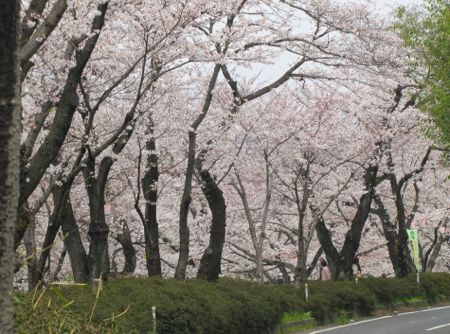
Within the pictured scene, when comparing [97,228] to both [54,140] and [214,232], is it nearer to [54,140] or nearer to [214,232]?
[214,232]

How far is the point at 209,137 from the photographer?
1897 cm

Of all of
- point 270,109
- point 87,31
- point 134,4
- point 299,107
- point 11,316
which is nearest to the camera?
point 11,316

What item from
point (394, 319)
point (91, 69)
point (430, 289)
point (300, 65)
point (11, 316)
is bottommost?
point (11, 316)

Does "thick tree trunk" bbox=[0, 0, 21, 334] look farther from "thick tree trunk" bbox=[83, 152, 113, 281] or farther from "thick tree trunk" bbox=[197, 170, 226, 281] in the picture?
"thick tree trunk" bbox=[197, 170, 226, 281]

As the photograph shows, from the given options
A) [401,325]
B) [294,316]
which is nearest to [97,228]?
[294,316]

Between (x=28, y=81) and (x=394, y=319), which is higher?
(x=28, y=81)

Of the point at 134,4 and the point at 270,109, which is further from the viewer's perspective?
the point at 270,109

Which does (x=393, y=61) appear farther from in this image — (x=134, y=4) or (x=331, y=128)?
(x=331, y=128)

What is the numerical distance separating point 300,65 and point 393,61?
2.68 meters

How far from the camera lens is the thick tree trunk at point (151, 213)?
717 inches

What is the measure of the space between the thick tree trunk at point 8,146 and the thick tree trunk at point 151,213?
1396 centimetres

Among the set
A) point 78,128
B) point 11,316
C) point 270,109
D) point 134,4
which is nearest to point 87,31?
point 134,4

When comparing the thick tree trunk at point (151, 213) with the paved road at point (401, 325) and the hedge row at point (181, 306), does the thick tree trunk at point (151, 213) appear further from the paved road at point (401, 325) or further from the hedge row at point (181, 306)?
the paved road at point (401, 325)

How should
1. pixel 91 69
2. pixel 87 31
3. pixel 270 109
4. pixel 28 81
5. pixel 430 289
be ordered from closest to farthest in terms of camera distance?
pixel 87 31 → pixel 28 81 → pixel 91 69 → pixel 270 109 → pixel 430 289
